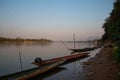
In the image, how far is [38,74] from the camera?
538 inches

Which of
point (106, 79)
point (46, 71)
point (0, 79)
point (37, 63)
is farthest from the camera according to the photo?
point (37, 63)

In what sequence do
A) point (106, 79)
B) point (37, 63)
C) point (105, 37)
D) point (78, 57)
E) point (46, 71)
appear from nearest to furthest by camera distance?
1. point (106, 79)
2. point (46, 71)
3. point (37, 63)
4. point (78, 57)
5. point (105, 37)

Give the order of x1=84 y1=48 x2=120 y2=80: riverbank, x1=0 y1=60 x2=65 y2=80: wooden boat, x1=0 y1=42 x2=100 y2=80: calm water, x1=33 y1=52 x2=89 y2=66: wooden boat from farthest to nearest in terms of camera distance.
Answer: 1. x1=33 y1=52 x2=89 y2=66: wooden boat
2. x1=0 y1=42 x2=100 y2=80: calm water
3. x1=0 y1=60 x2=65 y2=80: wooden boat
4. x1=84 y1=48 x2=120 y2=80: riverbank

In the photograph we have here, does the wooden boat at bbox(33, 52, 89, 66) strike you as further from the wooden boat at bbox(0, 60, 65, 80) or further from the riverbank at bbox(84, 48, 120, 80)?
the riverbank at bbox(84, 48, 120, 80)

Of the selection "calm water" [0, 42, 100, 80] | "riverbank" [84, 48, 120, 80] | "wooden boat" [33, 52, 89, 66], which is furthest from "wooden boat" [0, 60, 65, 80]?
"riverbank" [84, 48, 120, 80]

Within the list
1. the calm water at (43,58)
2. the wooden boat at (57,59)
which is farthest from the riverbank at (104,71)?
the wooden boat at (57,59)

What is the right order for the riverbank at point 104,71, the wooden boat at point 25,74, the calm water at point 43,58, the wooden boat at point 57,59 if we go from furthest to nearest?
the wooden boat at point 57,59, the calm water at point 43,58, the wooden boat at point 25,74, the riverbank at point 104,71

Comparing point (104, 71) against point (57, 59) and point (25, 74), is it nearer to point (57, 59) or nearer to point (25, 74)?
point (25, 74)

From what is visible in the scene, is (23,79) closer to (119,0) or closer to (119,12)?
(119,12)

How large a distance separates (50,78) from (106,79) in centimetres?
570

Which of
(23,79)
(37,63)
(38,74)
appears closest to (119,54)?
(38,74)

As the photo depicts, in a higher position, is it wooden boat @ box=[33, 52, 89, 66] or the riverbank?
the riverbank

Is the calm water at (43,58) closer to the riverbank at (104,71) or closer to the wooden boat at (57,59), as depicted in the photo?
the riverbank at (104,71)

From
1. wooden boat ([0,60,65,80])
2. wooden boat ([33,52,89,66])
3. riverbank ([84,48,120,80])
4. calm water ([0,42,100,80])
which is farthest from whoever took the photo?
wooden boat ([33,52,89,66])
